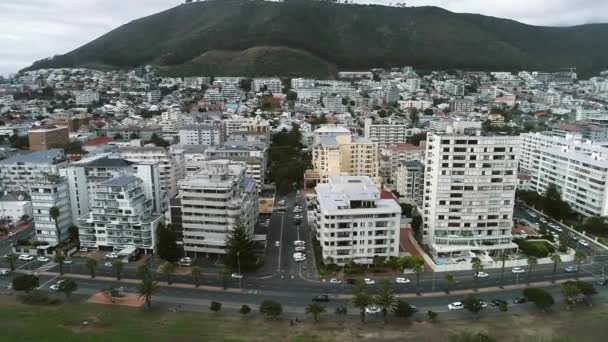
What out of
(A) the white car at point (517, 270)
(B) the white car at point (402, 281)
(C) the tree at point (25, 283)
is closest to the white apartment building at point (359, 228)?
(B) the white car at point (402, 281)

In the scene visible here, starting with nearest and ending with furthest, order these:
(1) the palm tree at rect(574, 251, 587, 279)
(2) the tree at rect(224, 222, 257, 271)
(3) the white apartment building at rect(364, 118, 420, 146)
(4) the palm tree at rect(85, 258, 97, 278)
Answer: (4) the palm tree at rect(85, 258, 97, 278) → (2) the tree at rect(224, 222, 257, 271) → (1) the palm tree at rect(574, 251, 587, 279) → (3) the white apartment building at rect(364, 118, 420, 146)

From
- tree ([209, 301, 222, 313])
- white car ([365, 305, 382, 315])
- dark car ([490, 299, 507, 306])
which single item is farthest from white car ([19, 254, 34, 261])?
dark car ([490, 299, 507, 306])

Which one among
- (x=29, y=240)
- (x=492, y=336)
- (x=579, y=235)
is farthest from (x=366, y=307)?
(x=29, y=240)

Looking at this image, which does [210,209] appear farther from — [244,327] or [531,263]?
[531,263]

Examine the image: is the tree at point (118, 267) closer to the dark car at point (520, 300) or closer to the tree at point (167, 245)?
the tree at point (167, 245)

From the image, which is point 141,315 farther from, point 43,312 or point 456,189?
point 456,189

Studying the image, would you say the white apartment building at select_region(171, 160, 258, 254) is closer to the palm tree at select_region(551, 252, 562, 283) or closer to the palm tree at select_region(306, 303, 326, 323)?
the palm tree at select_region(306, 303, 326, 323)
